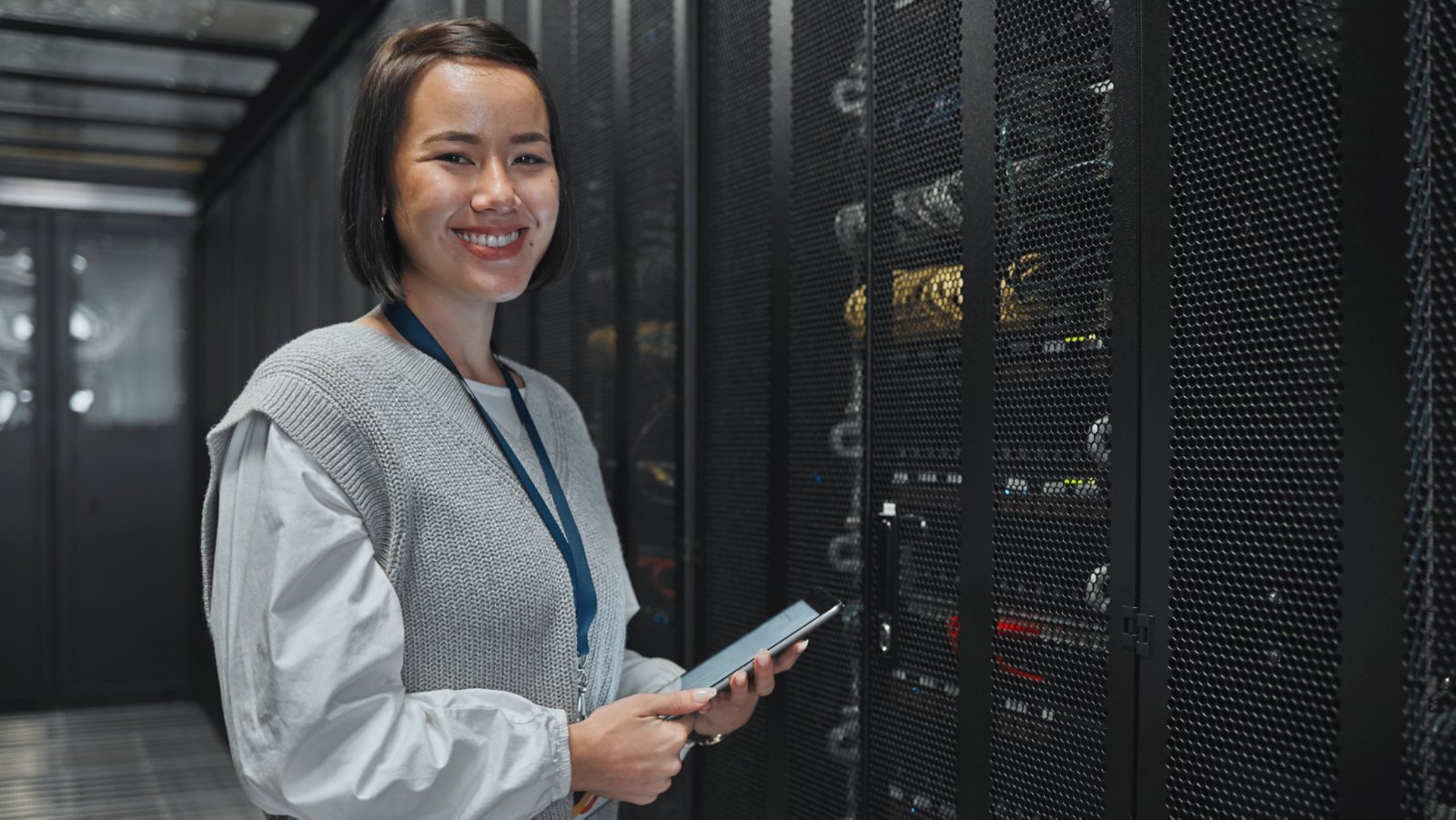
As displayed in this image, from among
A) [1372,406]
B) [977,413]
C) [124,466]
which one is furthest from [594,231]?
[124,466]

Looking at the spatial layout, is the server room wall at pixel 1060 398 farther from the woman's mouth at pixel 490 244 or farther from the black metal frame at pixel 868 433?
the woman's mouth at pixel 490 244

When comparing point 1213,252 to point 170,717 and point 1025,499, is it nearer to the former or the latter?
point 1025,499

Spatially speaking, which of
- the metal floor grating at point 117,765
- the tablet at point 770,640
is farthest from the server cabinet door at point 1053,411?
the metal floor grating at point 117,765

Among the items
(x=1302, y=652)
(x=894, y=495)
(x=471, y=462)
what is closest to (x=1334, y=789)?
(x=1302, y=652)

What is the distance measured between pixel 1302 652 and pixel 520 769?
2.44ft

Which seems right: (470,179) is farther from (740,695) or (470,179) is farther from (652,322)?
(652,322)

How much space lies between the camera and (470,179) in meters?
1.30

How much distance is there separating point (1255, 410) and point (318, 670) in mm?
891

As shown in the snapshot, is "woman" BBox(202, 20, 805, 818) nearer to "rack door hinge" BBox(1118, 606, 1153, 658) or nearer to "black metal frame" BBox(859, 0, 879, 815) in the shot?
"black metal frame" BBox(859, 0, 879, 815)

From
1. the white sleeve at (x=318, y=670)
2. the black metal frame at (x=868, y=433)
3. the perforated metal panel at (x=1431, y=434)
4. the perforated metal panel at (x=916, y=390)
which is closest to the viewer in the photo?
the perforated metal panel at (x=1431, y=434)

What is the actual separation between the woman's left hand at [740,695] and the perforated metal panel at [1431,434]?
2.00 ft

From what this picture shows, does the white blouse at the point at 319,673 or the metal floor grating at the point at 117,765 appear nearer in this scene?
the white blouse at the point at 319,673

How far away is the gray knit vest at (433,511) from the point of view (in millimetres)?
1137

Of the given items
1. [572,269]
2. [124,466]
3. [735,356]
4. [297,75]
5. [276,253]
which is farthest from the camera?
[124,466]
